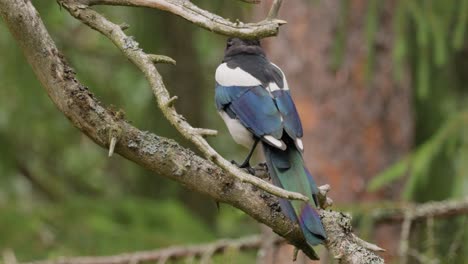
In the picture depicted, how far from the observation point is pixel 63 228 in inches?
221

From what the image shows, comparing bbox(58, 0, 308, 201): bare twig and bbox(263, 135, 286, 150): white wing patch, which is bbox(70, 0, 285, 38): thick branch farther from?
bbox(263, 135, 286, 150): white wing patch

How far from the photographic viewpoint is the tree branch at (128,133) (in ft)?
6.66

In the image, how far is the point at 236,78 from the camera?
8.93 feet

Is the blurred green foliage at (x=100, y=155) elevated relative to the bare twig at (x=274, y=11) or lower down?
elevated

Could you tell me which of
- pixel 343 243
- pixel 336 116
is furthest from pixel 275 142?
pixel 336 116

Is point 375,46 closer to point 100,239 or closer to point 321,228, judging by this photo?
point 100,239

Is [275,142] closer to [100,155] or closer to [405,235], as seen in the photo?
[405,235]

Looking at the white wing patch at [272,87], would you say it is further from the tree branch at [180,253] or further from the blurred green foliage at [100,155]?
the blurred green foliage at [100,155]

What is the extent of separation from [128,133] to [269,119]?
0.52 meters

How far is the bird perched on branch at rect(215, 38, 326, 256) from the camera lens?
6.72 ft

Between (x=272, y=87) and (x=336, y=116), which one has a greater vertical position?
(x=336, y=116)

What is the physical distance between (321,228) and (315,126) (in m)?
2.93

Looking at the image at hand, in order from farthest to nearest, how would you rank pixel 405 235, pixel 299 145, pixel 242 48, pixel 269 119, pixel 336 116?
pixel 336 116
pixel 405 235
pixel 242 48
pixel 269 119
pixel 299 145

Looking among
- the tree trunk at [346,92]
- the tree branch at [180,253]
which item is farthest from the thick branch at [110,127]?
the tree trunk at [346,92]
